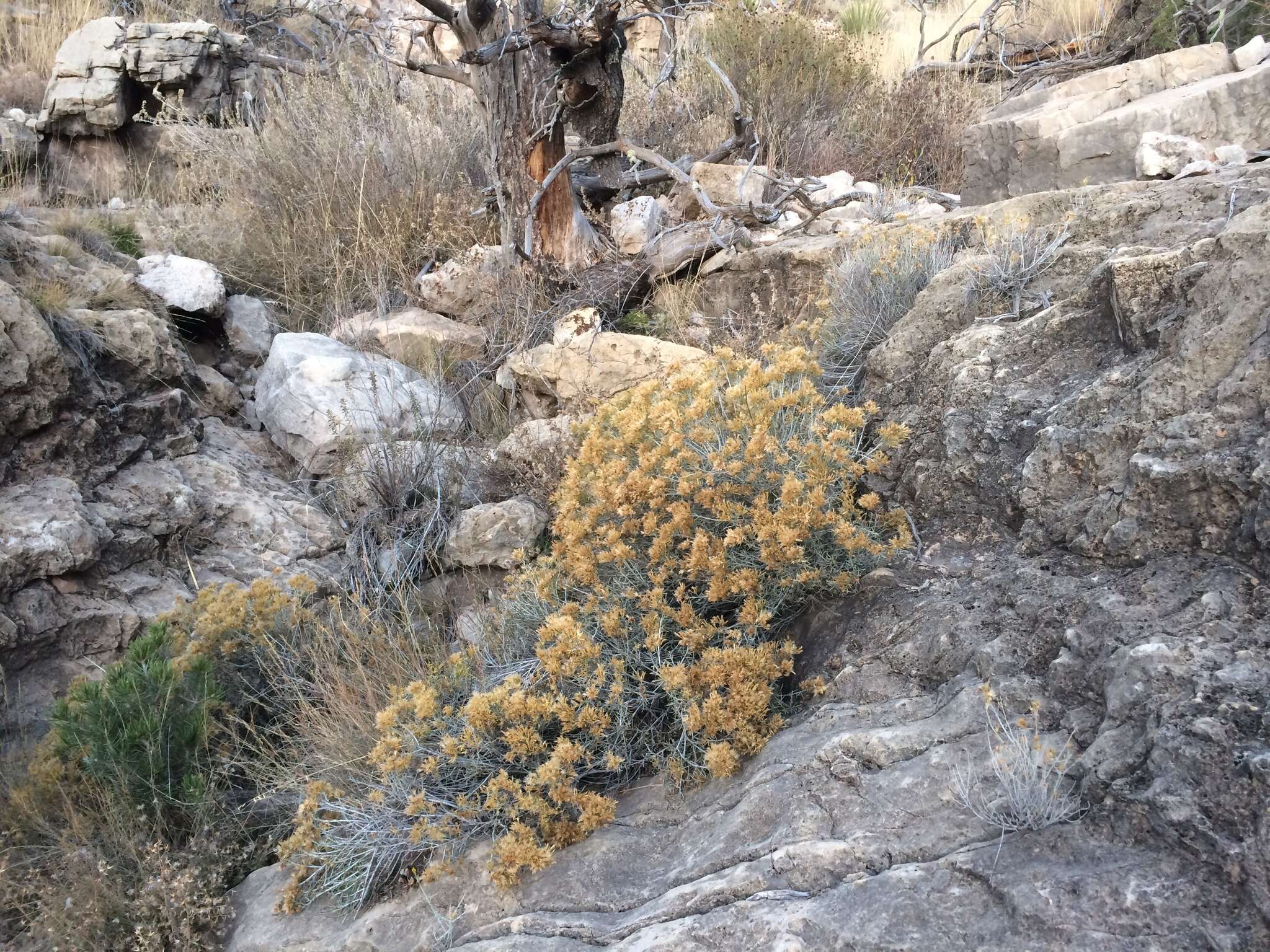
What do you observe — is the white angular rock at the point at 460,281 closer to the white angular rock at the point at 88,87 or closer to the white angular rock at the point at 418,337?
the white angular rock at the point at 418,337

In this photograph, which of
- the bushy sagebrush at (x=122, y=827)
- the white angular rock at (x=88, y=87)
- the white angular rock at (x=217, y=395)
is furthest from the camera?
the white angular rock at (x=88, y=87)

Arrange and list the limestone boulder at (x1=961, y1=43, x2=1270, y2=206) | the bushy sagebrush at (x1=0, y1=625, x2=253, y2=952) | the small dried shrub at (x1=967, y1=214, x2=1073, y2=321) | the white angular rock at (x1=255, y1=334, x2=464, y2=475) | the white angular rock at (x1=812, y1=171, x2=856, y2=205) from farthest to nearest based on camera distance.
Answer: the white angular rock at (x1=812, y1=171, x2=856, y2=205), the white angular rock at (x1=255, y1=334, x2=464, y2=475), the limestone boulder at (x1=961, y1=43, x2=1270, y2=206), the small dried shrub at (x1=967, y1=214, x2=1073, y2=321), the bushy sagebrush at (x1=0, y1=625, x2=253, y2=952)

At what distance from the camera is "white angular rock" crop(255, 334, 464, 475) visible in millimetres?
4953

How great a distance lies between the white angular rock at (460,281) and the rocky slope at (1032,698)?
3.82m

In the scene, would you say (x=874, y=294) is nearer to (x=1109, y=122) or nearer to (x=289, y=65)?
(x=1109, y=122)

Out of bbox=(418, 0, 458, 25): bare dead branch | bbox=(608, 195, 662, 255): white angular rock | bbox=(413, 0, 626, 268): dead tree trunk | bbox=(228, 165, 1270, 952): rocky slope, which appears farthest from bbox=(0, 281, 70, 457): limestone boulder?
bbox=(608, 195, 662, 255): white angular rock

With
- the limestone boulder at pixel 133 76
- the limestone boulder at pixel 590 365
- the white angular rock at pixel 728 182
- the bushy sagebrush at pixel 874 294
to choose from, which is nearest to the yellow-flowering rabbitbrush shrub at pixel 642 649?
the bushy sagebrush at pixel 874 294

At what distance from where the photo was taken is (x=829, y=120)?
→ 791 cm

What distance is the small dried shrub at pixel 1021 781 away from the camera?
1.54 m

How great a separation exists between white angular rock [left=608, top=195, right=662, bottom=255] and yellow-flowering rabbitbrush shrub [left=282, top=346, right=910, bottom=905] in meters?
3.29

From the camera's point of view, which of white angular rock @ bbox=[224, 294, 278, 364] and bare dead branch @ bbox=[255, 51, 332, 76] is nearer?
white angular rock @ bbox=[224, 294, 278, 364]

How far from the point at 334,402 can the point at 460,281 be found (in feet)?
4.61

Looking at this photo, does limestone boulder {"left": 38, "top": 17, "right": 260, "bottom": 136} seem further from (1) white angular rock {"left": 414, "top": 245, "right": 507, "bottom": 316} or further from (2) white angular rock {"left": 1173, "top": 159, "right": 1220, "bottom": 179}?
(2) white angular rock {"left": 1173, "top": 159, "right": 1220, "bottom": 179}

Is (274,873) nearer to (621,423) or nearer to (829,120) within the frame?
(621,423)
